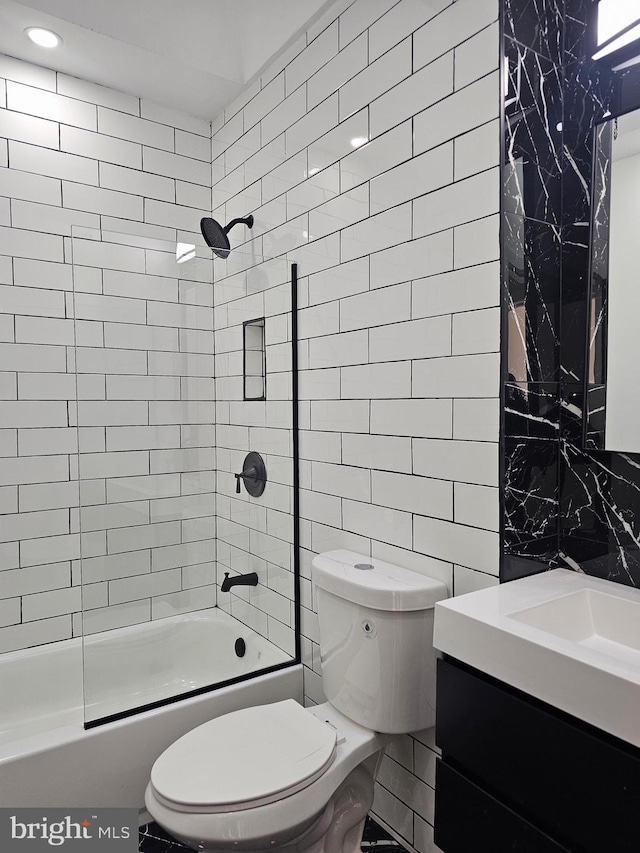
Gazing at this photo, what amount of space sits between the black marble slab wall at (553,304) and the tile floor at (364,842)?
99cm

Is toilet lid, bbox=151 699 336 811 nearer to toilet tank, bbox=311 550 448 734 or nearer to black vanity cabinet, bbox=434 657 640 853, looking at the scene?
toilet tank, bbox=311 550 448 734

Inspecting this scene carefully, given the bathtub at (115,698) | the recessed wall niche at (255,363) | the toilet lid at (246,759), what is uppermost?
the recessed wall niche at (255,363)

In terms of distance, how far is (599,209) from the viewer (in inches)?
55.6

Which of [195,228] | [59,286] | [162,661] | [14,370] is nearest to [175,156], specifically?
[195,228]

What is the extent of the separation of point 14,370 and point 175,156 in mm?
1227

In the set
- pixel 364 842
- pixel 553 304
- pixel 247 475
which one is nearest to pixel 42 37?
pixel 247 475

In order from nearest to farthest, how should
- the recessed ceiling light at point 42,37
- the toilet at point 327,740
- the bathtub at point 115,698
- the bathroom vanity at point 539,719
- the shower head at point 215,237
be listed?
the bathroom vanity at point 539,719, the toilet at point 327,740, the bathtub at point 115,698, the recessed ceiling light at point 42,37, the shower head at point 215,237

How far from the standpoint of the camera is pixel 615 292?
1.39 meters

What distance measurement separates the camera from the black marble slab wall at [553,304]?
139cm

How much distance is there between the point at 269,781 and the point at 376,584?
54 cm

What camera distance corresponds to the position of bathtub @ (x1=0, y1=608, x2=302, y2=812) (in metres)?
1.67

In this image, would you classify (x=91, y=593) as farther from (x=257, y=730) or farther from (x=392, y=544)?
(x=392, y=544)

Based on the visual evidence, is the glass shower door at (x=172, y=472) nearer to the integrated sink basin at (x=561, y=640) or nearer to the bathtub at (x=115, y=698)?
the bathtub at (x=115, y=698)

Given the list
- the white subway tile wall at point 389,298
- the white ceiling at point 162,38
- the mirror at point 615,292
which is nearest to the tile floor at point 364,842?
the white subway tile wall at point 389,298
